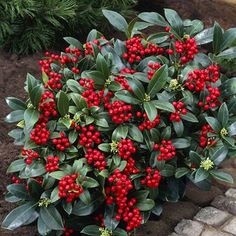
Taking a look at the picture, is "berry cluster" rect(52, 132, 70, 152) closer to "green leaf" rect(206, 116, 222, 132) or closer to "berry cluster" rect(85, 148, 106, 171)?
"berry cluster" rect(85, 148, 106, 171)

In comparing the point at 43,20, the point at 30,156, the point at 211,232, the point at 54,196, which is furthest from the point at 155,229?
the point at 43,20

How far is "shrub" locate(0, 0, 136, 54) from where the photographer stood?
372 centimetres

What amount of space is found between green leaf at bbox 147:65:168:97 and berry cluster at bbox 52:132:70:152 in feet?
1.46

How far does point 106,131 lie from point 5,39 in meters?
1.55

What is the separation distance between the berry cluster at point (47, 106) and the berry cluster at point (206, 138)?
730mm

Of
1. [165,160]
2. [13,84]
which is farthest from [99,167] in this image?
[13,84]

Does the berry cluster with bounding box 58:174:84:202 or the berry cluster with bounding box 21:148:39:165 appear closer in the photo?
the berry cluster with bounding box 58:174:84:202

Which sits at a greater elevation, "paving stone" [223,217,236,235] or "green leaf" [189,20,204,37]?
"green leaf" [189,20,204,37]

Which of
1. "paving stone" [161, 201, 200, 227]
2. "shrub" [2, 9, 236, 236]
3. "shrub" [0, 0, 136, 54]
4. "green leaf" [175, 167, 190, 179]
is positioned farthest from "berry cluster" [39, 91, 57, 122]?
"shrub" [0, 0, 136, 54]

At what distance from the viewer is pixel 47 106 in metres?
2.67

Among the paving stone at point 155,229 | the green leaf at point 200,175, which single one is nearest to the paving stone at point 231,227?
the paving stone at point 155,229

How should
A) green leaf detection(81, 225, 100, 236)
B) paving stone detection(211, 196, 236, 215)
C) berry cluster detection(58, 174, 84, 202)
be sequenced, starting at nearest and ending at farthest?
1. berry cluster detection(58, 174, 84, 202)
2. green leaf detection(81, 225, 100, 236)
3. paving stone detection(211, 196, 236, 215)

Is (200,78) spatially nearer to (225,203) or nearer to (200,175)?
(200,175)

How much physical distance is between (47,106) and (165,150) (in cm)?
58
